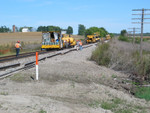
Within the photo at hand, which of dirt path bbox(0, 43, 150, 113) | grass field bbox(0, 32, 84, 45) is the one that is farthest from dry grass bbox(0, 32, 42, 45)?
dirt path bbox(0, 43, 150, 113)

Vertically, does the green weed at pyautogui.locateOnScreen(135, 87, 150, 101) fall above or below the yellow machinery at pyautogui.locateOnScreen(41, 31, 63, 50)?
below

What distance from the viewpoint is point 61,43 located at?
1259 inches

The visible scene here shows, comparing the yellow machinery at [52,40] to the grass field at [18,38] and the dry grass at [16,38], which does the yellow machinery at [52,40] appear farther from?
the grass field at [18,38]

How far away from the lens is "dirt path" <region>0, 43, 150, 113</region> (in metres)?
6.32

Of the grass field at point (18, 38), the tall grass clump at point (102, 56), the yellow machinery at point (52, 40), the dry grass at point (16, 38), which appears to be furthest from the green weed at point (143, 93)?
the grass field at point (18, 38)

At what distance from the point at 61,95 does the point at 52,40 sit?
24.1 m

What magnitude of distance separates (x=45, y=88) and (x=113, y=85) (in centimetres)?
401

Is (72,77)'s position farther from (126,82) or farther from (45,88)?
(126,82)

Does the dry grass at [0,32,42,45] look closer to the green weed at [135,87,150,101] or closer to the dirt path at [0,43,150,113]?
the dirt path at [0,43,150,113]

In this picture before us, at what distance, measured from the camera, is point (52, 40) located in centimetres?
3200

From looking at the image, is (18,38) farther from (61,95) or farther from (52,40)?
(61,95)

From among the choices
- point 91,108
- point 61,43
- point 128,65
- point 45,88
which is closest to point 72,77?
point 45,88

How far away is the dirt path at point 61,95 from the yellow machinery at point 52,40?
1874cm

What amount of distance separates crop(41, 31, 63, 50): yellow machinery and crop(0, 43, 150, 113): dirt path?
18.7 meters
